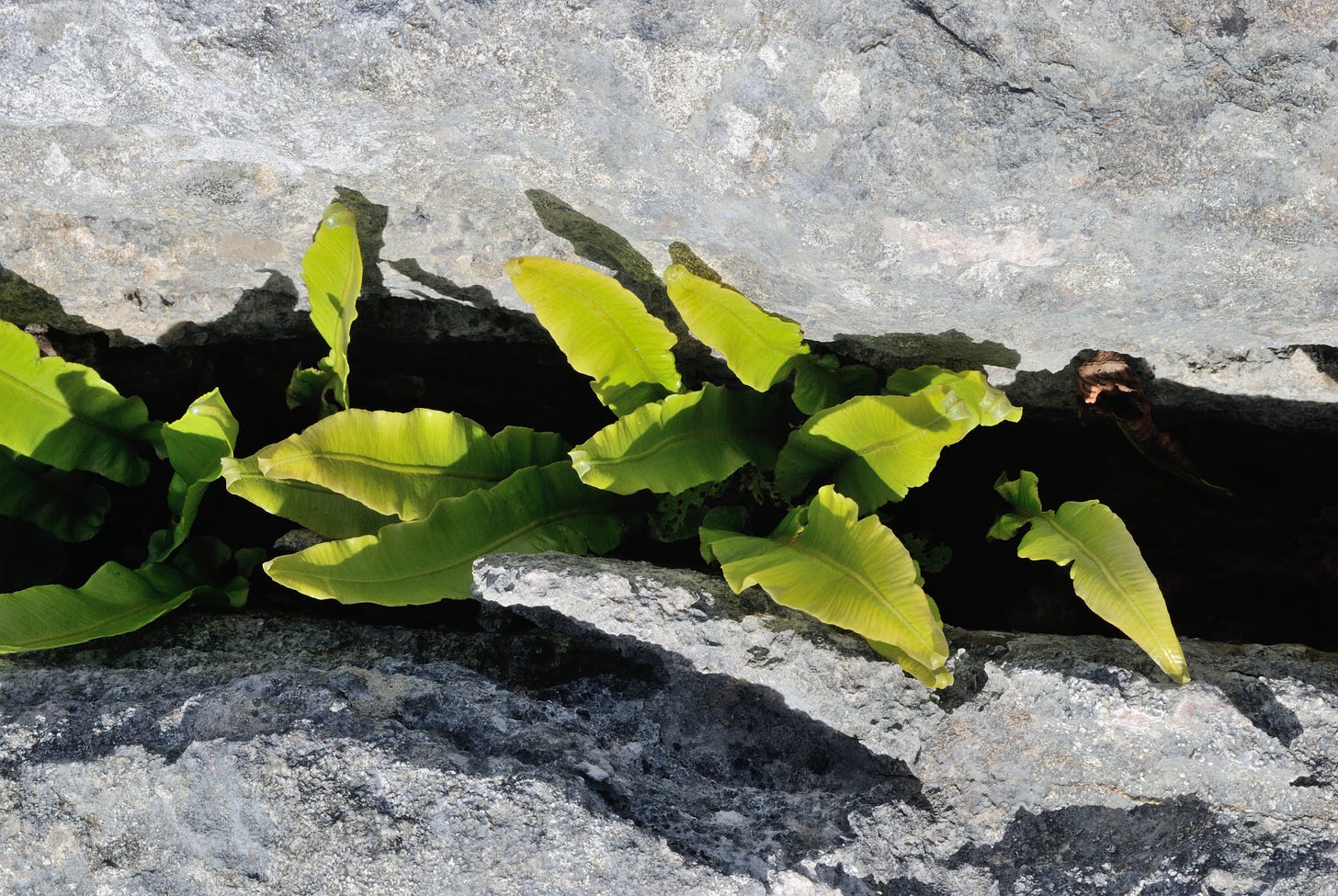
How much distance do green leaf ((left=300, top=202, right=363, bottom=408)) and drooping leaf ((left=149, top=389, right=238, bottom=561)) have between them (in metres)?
0.39

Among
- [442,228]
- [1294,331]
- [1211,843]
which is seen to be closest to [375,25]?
[442,228]

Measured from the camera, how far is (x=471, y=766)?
2.35m

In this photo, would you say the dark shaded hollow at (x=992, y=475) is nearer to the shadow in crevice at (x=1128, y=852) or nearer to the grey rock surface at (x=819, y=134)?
the grey rock surface at (x=819, y=134)

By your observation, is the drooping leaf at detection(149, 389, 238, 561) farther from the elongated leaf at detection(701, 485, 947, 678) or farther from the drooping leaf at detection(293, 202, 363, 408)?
the elongated leaf at detection(701, 485, 947, 678)

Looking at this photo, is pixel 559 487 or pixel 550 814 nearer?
pixel 550 814

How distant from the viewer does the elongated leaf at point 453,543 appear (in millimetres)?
2715

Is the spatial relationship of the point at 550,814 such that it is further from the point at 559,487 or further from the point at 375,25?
the point at 375,25

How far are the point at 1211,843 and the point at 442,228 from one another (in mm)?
2791

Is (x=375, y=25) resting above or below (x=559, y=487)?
above

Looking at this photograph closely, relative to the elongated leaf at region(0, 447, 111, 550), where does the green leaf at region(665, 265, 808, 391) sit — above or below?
above

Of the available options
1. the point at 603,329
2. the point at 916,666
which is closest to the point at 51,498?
the point at 603,329

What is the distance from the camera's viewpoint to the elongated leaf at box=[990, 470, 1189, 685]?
241 cm

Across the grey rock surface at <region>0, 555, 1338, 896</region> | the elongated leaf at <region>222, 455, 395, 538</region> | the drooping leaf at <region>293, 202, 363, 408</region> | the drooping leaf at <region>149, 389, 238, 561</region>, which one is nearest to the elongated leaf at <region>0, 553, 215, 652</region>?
the grey rock surface at <region>0, 555, 1338, 896</region>

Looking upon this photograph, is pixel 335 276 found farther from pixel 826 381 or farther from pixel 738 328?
pixel 826 381
